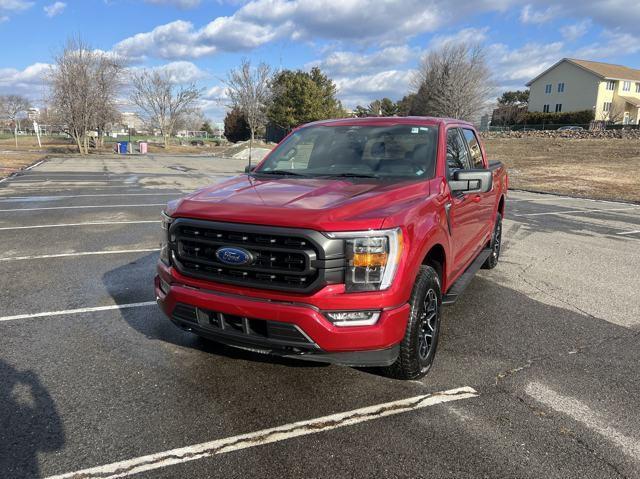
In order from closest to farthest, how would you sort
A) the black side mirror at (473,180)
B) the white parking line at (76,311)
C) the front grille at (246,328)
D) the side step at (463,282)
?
the front grille at (246,328) < the black side mirror at (473,180) < the side step at (463,282) < the white parking line at (76,311)

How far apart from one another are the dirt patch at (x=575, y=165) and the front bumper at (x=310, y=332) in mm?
15389

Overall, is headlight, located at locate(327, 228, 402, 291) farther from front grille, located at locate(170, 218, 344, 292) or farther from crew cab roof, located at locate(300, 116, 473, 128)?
crew cab roof, located at locate(300, 116, 473, 128)

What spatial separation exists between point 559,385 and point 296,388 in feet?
6.20

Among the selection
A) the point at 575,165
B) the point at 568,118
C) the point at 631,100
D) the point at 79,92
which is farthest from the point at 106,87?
the point at 631,100

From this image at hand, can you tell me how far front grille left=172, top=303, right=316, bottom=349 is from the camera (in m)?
2.82

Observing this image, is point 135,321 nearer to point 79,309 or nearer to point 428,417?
point 79,309

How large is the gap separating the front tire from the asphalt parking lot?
5.6 inches

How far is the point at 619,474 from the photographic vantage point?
2.46 m

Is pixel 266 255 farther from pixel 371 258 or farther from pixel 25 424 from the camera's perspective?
pixel 25 424

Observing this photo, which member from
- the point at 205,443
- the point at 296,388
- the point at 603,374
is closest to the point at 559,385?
the point at 603,374

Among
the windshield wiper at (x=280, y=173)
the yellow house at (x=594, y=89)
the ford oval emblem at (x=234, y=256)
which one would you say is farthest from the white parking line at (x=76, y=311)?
the yellow house at (x=594, y=89)

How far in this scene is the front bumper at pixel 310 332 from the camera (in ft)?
9.12

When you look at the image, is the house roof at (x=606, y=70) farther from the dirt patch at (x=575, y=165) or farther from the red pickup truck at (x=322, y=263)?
the red pickup truck at (x=322, y=263)

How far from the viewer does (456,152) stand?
4.55 meters
